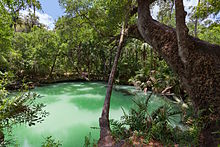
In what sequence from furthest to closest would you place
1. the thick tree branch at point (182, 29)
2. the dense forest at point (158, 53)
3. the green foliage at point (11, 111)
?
the thick tree branch at point (182, 29) → the dense forest at point (158, 53) → the green foliage at point (11, 111)

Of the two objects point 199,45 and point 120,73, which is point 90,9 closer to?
point 199,45

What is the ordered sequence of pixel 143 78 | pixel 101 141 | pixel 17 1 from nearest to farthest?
1. pixel 17 1
2. pixel 101 141
3. pixel 143 78

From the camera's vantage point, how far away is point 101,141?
3.06 metres

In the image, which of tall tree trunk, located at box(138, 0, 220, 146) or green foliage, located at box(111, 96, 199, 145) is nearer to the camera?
tall tree trunk, located at box(138, 0, 220, 146)

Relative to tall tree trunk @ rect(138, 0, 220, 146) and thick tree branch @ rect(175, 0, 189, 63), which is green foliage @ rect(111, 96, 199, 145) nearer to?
tall tree trunk @ rect(138, 0, 220, 146)

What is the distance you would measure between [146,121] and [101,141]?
1351mm

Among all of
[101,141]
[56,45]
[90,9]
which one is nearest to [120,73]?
[56,45]

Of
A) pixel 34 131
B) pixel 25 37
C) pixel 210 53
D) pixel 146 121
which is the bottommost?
pixel 34 131

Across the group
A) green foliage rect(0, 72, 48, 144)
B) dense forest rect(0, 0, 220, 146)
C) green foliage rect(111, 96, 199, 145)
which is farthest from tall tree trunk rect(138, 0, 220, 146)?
green foliage rect(0, 72, 48, 144)

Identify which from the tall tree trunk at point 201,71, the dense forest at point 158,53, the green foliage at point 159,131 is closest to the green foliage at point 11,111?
the dense forest at point 158,53

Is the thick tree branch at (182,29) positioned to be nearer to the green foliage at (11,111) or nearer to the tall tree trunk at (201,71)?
the tall tree trunk at (201,71)

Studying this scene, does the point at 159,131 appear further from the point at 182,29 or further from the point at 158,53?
the point at 182,29

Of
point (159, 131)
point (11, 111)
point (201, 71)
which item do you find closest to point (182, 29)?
point (201, 71)

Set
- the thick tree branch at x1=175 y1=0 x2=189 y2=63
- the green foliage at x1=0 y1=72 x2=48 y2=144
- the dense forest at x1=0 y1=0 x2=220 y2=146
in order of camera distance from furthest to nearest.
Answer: the thick tree branch at x1=175 y1=0 x2=189 y2=63, the dense forest at x1=0 y1=0 x2=220 y2=146, the green foliage at x1=0 y1=72 x2=48 y2=144
